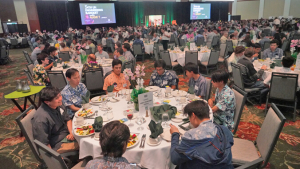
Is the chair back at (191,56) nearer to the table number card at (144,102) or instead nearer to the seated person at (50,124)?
the table number card at (144,102)

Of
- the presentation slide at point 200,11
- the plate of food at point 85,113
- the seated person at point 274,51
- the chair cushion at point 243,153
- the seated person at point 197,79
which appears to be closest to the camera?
the chair cushion at point 243,153

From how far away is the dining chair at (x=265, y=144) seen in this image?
1.95 metres

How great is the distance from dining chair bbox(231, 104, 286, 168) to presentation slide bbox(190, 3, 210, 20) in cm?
2295

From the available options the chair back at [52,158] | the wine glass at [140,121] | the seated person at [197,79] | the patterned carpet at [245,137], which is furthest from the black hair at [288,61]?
the chair back at [52,158]

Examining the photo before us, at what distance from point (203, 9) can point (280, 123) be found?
24.2 meters

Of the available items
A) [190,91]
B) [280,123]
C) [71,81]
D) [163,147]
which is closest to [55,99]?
[71,81]

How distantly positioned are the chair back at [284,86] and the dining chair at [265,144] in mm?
1692

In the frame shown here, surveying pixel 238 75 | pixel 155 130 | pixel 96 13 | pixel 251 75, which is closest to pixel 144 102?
pixel 155 130

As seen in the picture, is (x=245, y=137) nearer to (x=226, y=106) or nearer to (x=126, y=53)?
(x=226, y=106)

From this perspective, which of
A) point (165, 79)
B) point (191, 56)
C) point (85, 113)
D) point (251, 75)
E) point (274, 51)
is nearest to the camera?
point (85, 113)

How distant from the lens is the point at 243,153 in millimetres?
2199

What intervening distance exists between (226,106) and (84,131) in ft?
5.72

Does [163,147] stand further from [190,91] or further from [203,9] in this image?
[203,9]

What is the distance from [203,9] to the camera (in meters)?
23.8
